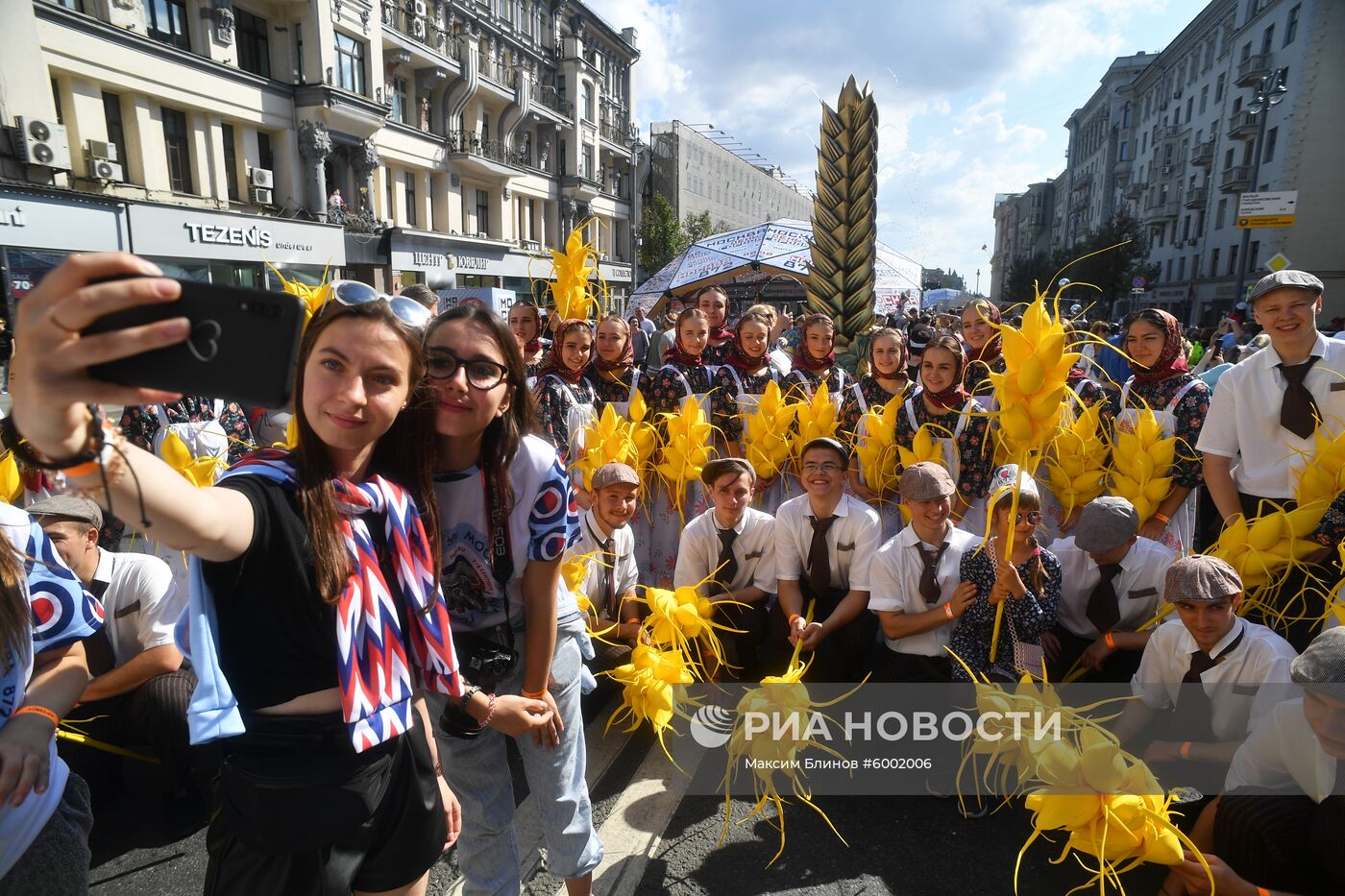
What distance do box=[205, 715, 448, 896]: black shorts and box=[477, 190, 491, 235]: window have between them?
26056 millimetres

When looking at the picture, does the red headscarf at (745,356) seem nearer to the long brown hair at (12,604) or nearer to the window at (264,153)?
the long brown hair at (12,604)

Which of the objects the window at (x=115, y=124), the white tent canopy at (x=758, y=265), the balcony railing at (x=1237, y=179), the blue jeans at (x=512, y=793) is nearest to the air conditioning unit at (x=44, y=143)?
the window at (x=115, y=124)

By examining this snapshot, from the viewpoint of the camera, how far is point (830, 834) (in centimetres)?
254

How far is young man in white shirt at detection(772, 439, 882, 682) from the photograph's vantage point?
3.38m

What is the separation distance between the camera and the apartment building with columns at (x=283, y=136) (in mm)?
11508

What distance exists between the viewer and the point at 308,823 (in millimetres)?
1241

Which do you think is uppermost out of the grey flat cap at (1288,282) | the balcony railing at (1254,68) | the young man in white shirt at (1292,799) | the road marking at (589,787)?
the balcony railing at (1254,68)

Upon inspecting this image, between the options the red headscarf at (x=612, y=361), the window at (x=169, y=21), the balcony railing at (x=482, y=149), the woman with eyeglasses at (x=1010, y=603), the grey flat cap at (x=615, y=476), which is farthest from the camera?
the balcony railing at (x=482, y=149)

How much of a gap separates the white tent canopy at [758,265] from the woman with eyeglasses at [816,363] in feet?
17.9

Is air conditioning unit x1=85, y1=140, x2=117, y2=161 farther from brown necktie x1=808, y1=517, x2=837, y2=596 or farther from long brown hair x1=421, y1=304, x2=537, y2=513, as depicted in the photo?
long brown hair x1=421, y1=304, x2=537, y2=513

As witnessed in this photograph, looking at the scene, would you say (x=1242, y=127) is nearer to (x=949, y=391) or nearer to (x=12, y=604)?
(x=949, y=391)

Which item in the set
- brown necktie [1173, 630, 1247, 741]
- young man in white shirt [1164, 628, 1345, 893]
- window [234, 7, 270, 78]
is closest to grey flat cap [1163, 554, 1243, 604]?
brown necktie [1173, 630, 1247, 741]

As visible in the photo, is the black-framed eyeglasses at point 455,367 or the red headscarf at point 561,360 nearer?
the black-framed eyeglasses at point 455,367

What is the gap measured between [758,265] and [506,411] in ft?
30.0
